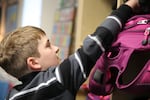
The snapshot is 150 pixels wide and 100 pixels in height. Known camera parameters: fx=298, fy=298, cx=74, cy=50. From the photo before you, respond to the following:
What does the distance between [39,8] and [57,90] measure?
1488 millimetres

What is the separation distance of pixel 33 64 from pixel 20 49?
8 cm

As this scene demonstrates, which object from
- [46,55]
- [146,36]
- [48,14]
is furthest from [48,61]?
[48,14]

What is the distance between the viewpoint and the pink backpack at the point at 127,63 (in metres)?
0.87

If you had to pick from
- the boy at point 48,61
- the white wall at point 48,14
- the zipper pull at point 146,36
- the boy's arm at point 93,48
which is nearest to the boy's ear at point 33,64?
the boy at point 48,61

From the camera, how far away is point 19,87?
3.67 ft

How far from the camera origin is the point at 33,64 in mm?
1156

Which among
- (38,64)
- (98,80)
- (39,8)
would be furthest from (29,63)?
(39,8)

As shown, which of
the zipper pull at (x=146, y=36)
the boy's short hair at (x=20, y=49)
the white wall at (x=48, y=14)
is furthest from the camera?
the white wall at (x=48, y=14)

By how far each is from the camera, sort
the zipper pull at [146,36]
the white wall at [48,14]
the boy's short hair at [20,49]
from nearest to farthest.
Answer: the zipper pull at [146,36] → the boy's short hair at [20,49] → the white wall at [48,14]

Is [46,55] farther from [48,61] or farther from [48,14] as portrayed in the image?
[48,14]

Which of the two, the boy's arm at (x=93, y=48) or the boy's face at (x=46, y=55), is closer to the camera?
the boy's arm at (x=93, y=48)

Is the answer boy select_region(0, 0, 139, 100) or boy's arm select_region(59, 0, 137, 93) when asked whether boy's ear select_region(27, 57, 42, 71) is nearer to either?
boy select_region(0, 0, 139, 100)

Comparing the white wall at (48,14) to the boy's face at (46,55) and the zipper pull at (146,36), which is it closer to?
the boy's face at (46,55)

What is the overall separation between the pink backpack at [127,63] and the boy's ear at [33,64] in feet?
0.76
